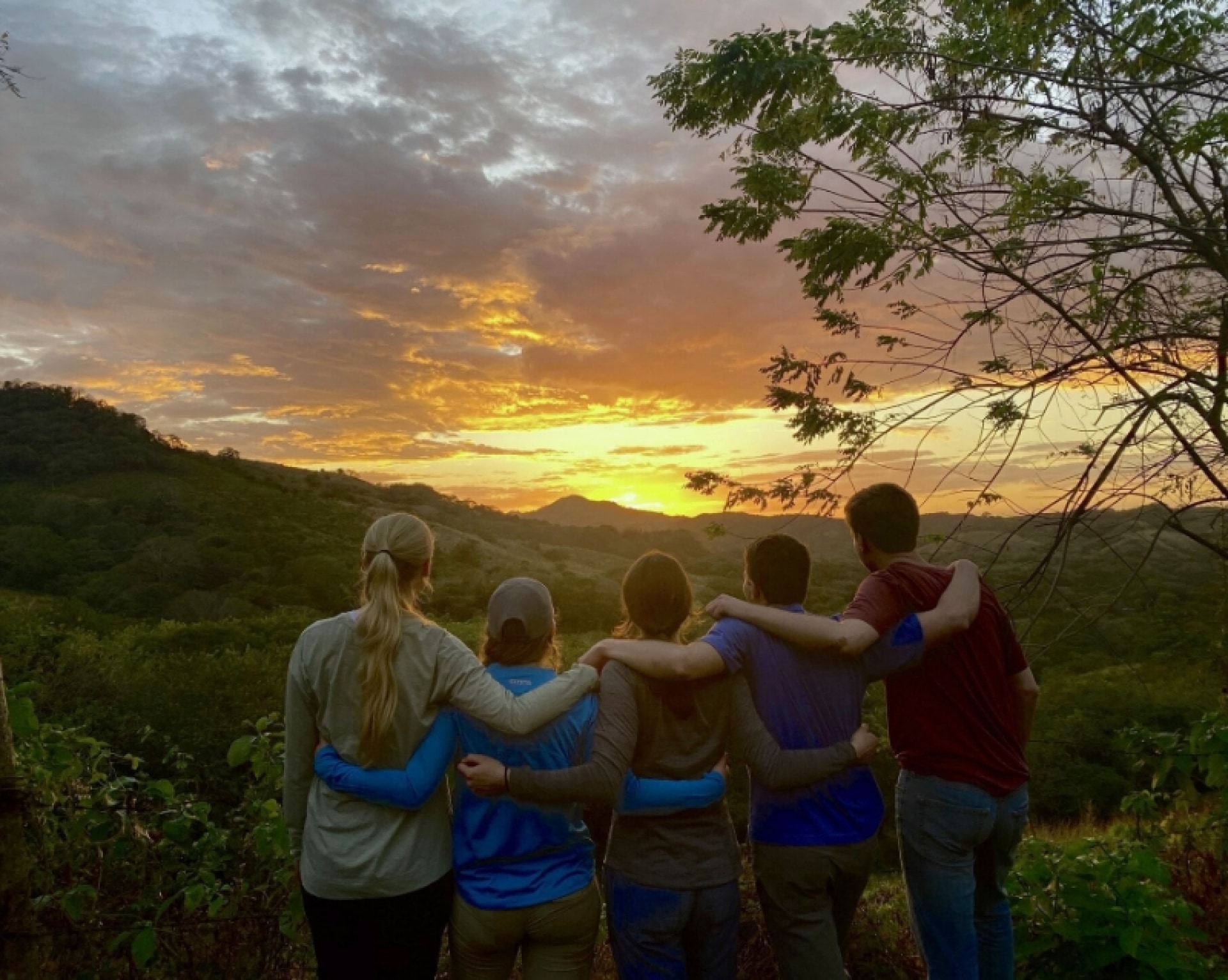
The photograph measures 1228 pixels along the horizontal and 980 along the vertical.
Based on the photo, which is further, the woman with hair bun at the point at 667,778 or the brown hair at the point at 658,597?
the brown hair at the point at 658,597

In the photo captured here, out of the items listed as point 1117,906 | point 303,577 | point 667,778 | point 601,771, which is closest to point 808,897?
point 667,778

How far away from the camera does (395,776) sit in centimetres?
219

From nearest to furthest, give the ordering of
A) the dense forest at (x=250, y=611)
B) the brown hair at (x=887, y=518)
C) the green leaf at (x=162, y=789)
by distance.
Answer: the brown hair at (x=887, y=518), the green leaf at (x=162, y=789), the dense forest at (x=250, y=611)

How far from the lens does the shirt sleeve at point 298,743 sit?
7.40 ft

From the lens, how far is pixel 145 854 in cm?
313

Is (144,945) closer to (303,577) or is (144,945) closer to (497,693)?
(497,693)

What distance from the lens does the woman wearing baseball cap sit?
7.12 ft

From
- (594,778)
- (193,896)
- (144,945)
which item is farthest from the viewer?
(193,896)

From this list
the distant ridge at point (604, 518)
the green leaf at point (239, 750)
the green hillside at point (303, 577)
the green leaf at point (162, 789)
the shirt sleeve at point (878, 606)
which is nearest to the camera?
the shirt sleeve at point (878, 606)

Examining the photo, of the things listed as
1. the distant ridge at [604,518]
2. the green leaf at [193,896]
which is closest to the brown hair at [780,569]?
the green leaf at [193,896]

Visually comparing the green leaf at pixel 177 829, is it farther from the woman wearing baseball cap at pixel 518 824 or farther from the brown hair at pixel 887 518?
the brown hair at pixel 887 518

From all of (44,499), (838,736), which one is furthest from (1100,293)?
(44,499)

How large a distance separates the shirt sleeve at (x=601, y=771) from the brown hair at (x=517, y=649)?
23 centimetres

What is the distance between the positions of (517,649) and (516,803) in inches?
15.8
